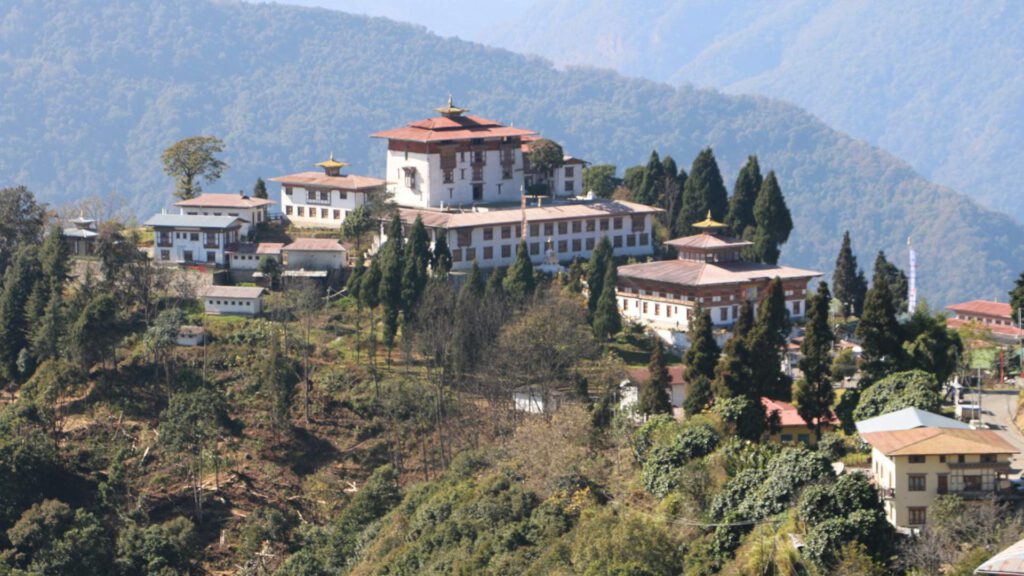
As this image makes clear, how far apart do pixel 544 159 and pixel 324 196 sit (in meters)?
10.3

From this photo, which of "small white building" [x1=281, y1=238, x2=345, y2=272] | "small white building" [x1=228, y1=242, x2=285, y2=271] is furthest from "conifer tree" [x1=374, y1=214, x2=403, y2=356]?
"small white building" [x1=228, y1=242, x2=285, y2=271]

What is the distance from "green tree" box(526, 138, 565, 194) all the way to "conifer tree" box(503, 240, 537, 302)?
14.7 metres

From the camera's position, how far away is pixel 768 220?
80.2 m

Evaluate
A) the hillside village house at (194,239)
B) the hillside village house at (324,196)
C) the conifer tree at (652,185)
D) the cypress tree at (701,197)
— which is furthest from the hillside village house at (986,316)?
the hillside village house at (194,239)

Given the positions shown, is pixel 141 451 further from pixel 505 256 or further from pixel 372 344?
pixel 505 256

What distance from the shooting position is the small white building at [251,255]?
7900 centimetres

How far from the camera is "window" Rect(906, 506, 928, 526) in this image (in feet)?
150

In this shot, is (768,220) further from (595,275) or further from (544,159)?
(544,159)

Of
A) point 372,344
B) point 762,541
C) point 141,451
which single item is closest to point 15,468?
point 141,451

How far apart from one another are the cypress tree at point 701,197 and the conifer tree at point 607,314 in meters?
12.2

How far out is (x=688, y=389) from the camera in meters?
59.8

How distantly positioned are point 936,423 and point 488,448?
18633 mm

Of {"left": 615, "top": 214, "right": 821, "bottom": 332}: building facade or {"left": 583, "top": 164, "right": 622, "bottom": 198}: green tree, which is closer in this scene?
{"left": 615, "top": 214, "right": 821, "bottom": 332}: building facade

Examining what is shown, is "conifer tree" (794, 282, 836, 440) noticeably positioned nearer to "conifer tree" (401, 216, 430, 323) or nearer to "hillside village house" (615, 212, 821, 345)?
"hillside village house" (615, 212, 821, 345)
